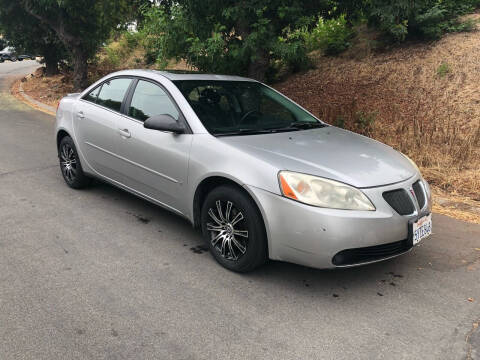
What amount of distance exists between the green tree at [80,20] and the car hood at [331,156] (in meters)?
10.5

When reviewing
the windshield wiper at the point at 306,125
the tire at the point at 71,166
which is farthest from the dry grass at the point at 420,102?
the tire at the point at 71,166

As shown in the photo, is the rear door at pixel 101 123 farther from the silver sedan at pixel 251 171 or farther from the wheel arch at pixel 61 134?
the wheel arch at pixel 61 134

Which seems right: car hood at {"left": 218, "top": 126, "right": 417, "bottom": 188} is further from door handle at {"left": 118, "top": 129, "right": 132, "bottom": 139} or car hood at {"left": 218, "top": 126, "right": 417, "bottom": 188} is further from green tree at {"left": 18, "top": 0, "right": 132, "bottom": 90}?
green tree at {"left": 18, "top": 0, "right": 132, "bottom": 90}

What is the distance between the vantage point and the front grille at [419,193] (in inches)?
143

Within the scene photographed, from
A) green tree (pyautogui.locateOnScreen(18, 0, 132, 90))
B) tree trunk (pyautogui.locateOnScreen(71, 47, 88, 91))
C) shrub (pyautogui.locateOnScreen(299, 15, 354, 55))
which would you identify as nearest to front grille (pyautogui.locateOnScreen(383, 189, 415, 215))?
shrub (pyautogui.locateOnScreen(299, 15, 354, 55))

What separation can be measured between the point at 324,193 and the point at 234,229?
0.79 metres

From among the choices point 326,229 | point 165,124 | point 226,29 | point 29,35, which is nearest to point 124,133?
point 165,124

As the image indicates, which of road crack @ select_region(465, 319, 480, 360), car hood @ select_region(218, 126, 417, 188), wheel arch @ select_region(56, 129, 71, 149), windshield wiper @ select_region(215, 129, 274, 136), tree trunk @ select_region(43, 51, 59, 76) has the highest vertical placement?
windshield wiper @ select_region(215, 129, 274, 136)

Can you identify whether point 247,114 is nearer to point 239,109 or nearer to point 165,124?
point 239,109

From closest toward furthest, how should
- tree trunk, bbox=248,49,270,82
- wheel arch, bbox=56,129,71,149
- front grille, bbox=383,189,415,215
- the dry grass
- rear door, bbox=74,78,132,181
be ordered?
front grille, bbox=383,189,415,215
rear door, bbox=74,78,132,181
wheel arch, bbox=56,129,71,149
the dry grass
tree trunk, bbox=248,49,270,82

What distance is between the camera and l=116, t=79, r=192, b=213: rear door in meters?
4.05

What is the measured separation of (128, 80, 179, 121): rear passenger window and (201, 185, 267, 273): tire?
38.1 inches

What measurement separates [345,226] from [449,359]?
99cm

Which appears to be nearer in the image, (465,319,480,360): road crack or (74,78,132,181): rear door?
(465,319,480,360): road crack
